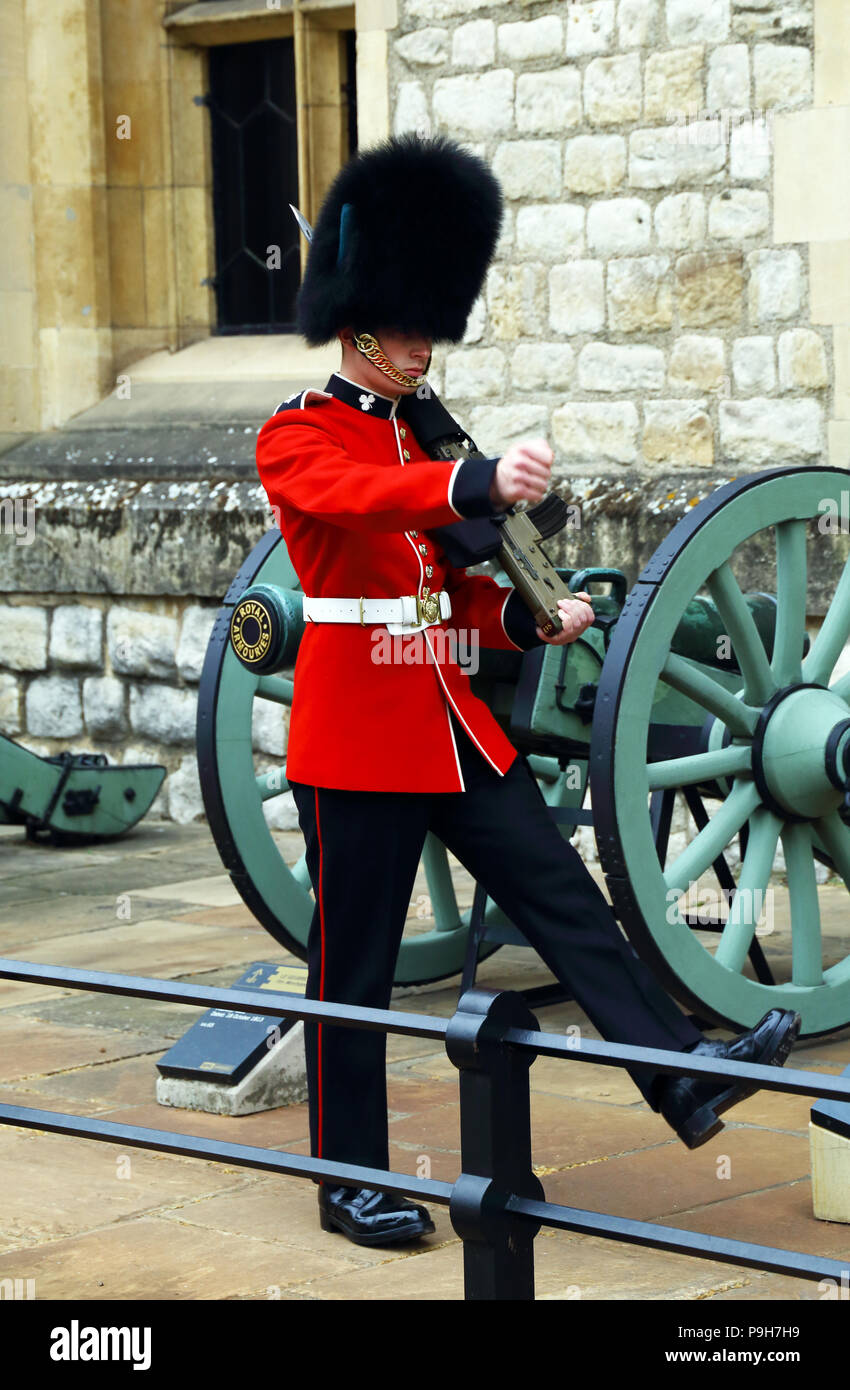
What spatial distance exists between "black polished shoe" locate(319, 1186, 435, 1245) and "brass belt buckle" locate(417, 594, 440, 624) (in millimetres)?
755

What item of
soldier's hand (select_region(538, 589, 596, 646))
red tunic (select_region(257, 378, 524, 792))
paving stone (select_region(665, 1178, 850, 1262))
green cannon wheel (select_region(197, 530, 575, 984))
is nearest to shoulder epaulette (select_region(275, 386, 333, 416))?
red tunic (select_region(257, 378, 524, 792))

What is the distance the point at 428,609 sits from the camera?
9.17ft

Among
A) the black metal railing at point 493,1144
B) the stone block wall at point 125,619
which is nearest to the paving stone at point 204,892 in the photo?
the stone block wall at point 125,619

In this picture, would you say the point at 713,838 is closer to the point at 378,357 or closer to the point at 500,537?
the point at 500,537

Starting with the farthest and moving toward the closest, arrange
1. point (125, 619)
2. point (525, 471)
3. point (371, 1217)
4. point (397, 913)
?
point (125, 619), point (397, 913), point (371, 1217), point (525, 471)

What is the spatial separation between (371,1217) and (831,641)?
1480 millimetres

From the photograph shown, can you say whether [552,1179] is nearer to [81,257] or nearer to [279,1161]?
[279,1161]

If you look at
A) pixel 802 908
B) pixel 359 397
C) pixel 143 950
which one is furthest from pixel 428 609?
pixel 143 950

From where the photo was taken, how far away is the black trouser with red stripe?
2750mm
